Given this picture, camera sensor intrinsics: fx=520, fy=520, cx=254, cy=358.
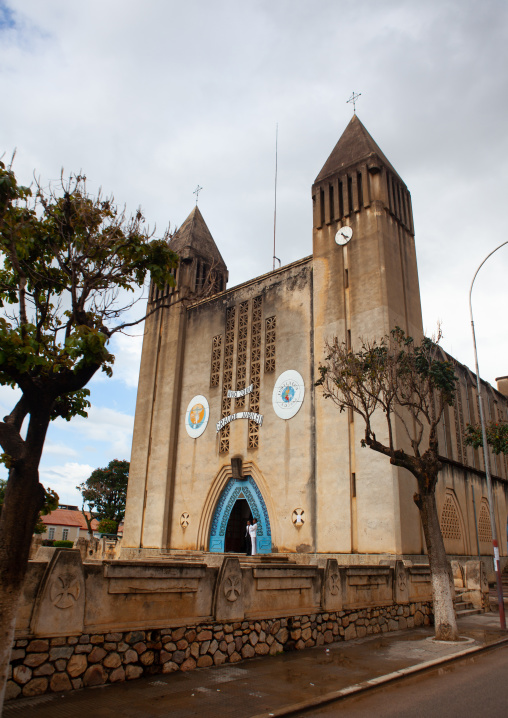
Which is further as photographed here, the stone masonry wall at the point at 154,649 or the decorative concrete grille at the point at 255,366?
the decorative concrete grille at the point at 255,366

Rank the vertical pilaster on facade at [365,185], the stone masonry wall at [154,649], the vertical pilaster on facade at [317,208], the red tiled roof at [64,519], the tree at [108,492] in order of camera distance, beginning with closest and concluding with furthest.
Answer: the stone masonry wall at [154,649], the vertical pilaster on facade at [365,185], the vertical pilaster on facade at [317,208], the tree at [108,492], the red tiled roof at [64,519]

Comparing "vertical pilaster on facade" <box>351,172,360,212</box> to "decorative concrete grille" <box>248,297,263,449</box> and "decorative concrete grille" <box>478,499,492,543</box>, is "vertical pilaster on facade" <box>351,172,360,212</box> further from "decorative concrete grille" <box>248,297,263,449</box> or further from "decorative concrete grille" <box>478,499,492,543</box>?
"decorative concrete grille" <box>478,499,492,543</box>

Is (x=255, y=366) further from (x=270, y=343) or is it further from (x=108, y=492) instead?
(x=108, y=492)

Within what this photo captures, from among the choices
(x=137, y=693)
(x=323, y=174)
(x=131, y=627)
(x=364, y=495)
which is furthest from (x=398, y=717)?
(x=323, y=174)

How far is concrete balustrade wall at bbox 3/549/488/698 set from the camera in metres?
6.44

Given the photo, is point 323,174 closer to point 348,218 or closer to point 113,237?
point 348,218

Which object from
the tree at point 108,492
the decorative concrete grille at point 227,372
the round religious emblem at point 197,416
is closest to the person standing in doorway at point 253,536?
the decorative concrete grille at point 227,372

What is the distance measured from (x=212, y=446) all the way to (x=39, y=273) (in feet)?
52.2

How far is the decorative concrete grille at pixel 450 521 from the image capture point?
18.7m

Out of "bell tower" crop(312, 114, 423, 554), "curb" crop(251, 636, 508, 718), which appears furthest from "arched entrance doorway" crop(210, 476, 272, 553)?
"curb" crop(251, 636, 508, 718)

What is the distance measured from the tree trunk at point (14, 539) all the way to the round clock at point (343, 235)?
1641 cm

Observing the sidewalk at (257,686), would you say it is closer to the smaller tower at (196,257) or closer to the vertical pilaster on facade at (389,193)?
the vertical pilaster on facade at (389,193)

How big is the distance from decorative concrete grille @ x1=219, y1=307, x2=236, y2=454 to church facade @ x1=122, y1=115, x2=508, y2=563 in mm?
64

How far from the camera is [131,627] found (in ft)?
23.9
